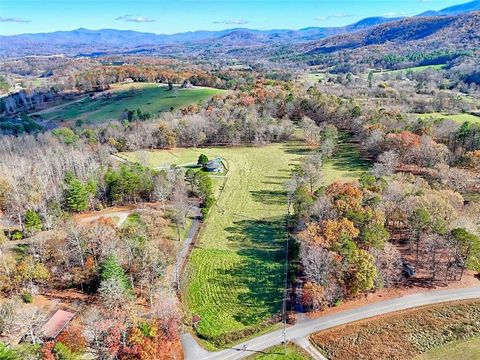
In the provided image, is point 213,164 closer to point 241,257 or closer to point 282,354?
point 241,257

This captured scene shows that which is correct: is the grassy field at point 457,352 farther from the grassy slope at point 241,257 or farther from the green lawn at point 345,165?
the green lawn at point 345,165

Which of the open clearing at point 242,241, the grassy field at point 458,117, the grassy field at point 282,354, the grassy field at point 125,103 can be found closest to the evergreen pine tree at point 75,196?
the open clearing at point 242,241

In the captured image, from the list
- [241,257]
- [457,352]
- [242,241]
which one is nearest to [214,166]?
[242,241]

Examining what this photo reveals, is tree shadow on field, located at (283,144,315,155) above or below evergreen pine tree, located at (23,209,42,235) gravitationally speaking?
below

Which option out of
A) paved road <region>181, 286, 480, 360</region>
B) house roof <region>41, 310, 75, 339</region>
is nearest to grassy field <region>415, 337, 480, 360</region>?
paved road <region>181, 286, 480, 360</region>

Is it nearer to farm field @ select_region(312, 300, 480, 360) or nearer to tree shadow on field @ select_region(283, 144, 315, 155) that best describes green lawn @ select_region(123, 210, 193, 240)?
farm field @ select_region(312, 300, 480, 360)

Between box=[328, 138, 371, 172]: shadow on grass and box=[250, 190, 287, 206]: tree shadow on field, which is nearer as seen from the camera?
box=[250, 190, 287, 206]: tree shadow on field
